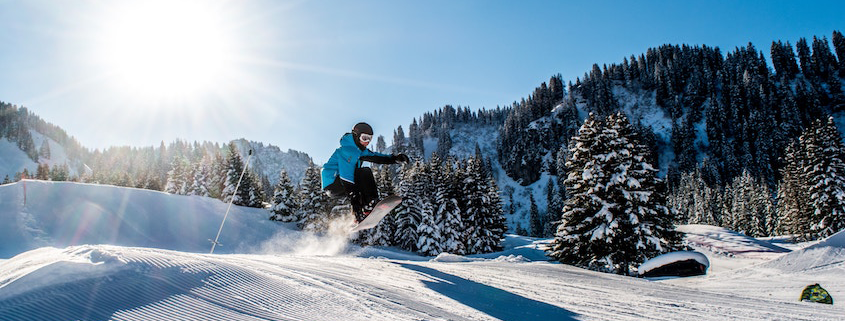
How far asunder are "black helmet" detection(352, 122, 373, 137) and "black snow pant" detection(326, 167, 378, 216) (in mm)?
813

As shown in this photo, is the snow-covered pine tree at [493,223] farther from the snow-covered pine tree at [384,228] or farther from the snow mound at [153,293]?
the snow mound at [153,293]

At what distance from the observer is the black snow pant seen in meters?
9.12

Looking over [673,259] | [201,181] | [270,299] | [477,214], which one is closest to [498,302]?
[270,299]

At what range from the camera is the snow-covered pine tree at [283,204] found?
43781mm

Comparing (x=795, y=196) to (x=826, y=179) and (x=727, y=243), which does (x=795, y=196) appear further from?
(x=727, y=243)

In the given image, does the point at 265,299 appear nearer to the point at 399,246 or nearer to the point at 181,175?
the point at 399,246

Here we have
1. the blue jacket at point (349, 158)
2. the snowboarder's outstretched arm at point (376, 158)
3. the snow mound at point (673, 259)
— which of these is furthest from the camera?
the snow mound at point (673, 259)

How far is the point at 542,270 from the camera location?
1185 cm

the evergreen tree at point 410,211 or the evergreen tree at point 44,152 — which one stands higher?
the evergreen tree at point 44,152

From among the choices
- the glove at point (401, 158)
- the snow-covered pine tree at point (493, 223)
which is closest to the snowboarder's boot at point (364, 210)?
the glove at point (401, 158)

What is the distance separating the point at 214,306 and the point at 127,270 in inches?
60.2

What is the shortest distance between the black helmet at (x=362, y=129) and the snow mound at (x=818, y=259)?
1108 centimetres

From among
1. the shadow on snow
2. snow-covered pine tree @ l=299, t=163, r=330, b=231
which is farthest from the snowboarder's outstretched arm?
snow-covered pine tree @ l=299, t=163, r=330, b=231

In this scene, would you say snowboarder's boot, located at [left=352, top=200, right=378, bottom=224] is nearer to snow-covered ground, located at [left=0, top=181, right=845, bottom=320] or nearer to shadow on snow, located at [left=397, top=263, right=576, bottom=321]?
snow-covered ground, located at [left=0, top=181, right=845, bottom=320]
